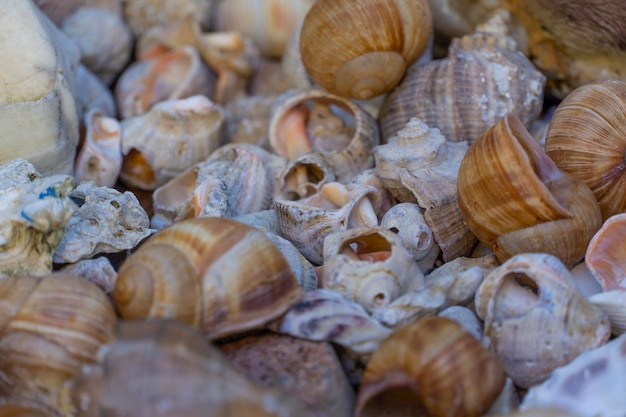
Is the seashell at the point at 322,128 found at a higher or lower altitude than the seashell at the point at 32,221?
lower

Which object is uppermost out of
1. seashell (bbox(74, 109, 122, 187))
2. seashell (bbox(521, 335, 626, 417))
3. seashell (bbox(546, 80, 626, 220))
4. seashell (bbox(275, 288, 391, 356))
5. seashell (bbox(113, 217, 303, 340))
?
seashell (bbox(546, 80, 626, 220))

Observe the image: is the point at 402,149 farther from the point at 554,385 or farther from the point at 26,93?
the point at 26,93

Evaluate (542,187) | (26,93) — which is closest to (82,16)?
(26,93)

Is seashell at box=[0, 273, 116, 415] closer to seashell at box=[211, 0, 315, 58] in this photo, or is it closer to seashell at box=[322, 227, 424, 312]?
seashell at box=[322, 227, 424, 312]

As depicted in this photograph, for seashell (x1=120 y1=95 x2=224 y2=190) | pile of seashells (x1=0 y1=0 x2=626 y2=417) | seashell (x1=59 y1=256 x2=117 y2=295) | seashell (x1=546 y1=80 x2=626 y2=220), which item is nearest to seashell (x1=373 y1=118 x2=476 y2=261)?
pile of seashells (x1=0 y1=0 x2=626 y2=417)

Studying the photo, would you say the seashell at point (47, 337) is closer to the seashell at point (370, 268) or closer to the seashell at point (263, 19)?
the seashell at point (370, 268)

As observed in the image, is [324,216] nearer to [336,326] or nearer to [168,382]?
[336,326]

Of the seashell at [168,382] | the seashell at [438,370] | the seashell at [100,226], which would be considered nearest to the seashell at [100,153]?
the seashell at [100,226]
